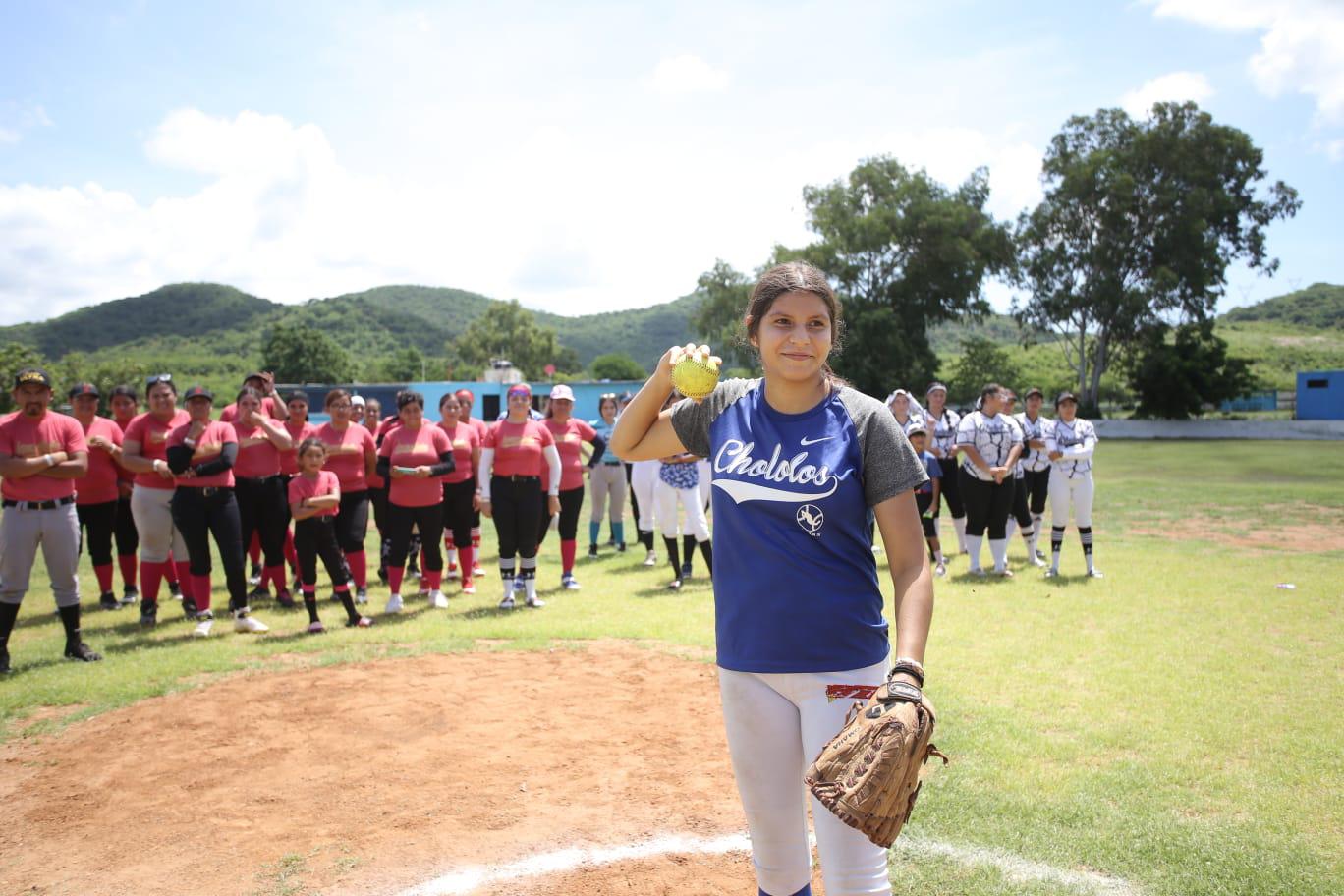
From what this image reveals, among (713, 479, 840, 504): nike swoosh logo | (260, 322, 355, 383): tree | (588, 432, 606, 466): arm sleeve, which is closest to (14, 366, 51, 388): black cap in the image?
(588, 432, 606, 466): arm sleeve

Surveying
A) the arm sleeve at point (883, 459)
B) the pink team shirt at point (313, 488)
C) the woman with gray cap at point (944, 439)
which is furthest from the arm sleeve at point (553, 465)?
the arm sleeve at point (883, 459)

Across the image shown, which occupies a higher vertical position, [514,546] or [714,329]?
[714,329]

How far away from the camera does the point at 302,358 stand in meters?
83.5

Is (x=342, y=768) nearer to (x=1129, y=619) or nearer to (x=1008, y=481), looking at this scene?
(x=1129, y=619)

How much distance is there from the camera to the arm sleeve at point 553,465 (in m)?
10.1

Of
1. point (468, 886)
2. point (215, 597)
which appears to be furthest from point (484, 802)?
point (215, 597)

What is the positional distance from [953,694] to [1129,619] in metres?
3.37

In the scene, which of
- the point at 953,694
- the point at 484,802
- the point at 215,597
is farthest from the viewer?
the point at 215,597

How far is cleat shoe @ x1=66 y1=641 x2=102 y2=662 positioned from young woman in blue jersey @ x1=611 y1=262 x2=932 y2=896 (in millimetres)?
7581

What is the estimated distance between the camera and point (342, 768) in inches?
209

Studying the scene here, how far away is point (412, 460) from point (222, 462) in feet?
6.30

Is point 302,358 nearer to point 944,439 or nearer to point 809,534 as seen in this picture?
point 944,439

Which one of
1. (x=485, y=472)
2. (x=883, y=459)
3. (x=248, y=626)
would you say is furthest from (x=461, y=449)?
(x=883, y=459)

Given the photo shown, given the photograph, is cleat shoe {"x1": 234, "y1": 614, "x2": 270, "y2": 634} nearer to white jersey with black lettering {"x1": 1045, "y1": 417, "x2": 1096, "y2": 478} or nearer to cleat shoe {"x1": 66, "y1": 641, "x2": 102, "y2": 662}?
cleat shoe {"x1": 66, "y1": 641, "x2": 102, "y2": 662}
